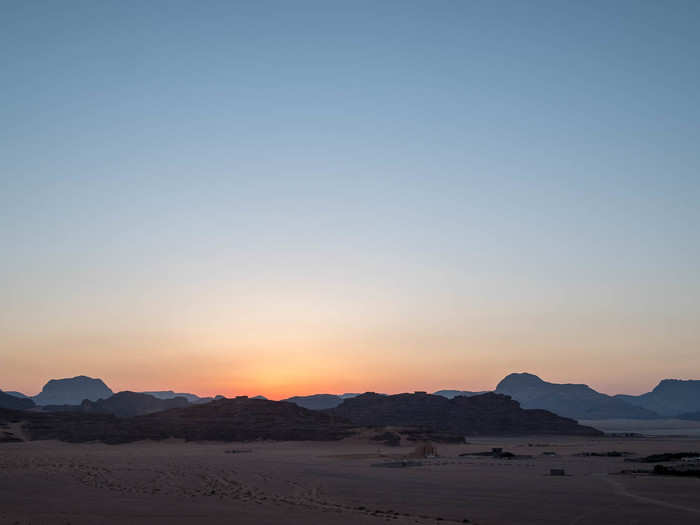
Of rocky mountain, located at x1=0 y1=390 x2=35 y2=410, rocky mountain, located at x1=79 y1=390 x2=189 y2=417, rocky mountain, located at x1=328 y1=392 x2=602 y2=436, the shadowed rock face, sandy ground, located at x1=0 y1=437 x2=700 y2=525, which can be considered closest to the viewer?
sandy ground, located at x1=0 y1=437 x2=700 y2=525

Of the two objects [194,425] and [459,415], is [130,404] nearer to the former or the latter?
[459,415]

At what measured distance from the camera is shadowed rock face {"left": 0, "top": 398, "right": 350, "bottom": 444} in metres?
90.4

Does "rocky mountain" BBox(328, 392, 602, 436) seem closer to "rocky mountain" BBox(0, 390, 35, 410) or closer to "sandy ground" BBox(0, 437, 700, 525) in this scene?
"rocky mountain" BBox(0, 390, 35, 410)

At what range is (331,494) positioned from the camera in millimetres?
32719

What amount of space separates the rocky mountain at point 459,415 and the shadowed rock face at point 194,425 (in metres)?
31.0

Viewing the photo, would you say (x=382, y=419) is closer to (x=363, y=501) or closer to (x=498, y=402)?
(x=498, y=402)

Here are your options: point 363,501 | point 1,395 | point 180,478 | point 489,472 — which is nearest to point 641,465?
point 489,472

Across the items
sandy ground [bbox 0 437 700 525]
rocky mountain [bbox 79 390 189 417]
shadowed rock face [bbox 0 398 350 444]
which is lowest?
sandy ground [bbox 0 437 700 525]

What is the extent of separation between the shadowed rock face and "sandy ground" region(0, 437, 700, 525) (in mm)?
40641

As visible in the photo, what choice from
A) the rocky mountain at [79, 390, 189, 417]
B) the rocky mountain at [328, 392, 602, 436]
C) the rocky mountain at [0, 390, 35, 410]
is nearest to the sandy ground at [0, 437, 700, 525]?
the rocky mountain at [328, 392, 602, 436]

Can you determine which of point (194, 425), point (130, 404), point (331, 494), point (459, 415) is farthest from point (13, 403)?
point (331, 494)

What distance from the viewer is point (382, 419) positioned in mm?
148875

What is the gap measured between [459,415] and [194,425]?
66722 millimetres

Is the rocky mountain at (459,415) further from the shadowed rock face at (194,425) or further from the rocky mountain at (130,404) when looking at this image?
the rocky mountain at (130,404)
